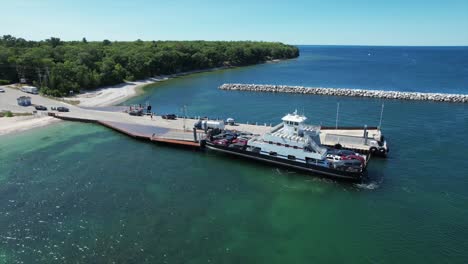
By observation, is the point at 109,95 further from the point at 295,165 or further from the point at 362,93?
the point at 362,93

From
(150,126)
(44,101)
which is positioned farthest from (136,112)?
(44,101)

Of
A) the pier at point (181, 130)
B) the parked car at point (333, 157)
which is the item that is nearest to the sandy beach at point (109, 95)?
the pier at point (181, 130)

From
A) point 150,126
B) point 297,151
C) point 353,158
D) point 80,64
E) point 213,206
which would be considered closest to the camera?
point 213,206

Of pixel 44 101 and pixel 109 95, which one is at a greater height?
pixel 44 101

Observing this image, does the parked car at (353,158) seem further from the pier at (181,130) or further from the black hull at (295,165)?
the pier at (181,130)

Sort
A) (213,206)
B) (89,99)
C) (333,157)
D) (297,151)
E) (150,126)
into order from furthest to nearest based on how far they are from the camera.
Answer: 1. (89,99)
2. (150,126)
3. (333,157)
4. (297,151)
5. (213,206)

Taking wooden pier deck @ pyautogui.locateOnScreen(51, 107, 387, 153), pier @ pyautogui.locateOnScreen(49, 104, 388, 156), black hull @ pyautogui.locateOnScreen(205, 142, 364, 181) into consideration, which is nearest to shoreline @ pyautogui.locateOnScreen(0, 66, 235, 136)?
pier @ pyautogui.locateOnScreen(49, 104, 388, 156)

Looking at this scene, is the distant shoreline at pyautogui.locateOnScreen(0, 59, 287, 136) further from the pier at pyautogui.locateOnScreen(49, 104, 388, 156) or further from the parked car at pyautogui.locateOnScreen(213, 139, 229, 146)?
the parked car at pyautogui.locateOnScreen(213, 139, 229, 146)
